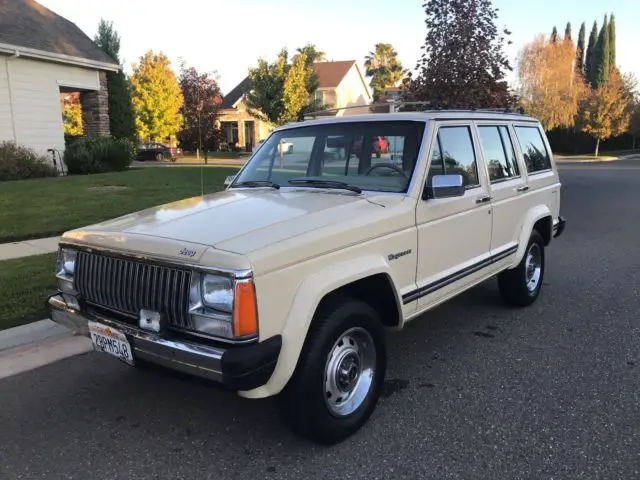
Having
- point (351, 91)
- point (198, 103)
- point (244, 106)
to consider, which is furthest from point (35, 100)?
point (351, 91)

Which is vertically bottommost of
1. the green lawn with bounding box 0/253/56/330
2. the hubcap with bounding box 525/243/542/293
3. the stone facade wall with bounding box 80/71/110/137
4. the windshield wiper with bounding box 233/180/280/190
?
the green lawn with bounding box 0/253/56/330

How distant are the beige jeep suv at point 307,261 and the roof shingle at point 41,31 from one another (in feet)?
51.1

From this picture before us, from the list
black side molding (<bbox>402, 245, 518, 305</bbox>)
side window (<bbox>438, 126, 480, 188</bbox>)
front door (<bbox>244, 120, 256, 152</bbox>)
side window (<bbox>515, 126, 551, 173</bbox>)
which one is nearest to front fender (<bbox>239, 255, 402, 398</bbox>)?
black side molding (<bbox>402, 245, 518, 305</bbox>)

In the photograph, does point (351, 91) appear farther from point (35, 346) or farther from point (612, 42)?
point (35, 346)

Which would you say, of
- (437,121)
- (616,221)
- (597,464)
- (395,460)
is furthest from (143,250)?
(616,221)

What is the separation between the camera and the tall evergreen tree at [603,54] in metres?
60.9

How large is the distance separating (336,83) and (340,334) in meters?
50.2

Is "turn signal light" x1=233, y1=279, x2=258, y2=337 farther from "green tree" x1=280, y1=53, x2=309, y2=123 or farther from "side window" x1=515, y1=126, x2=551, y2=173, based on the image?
"green tree" x1=280, y1=53, x2=309, y2=123

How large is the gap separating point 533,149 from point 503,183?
1.14 meters

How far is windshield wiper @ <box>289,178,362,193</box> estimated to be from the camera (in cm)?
402

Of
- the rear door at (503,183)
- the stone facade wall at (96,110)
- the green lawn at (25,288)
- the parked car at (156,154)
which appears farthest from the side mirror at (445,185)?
the parked car at (156,154)

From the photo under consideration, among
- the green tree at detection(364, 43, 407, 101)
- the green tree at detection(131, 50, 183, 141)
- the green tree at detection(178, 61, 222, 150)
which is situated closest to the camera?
the green tree at detection(178, 61, 222, 150)

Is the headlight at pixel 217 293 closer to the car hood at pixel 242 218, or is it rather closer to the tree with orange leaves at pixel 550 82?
the car hood at pixel 242 218

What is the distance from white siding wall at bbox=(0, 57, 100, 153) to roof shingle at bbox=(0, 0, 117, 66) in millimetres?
554
